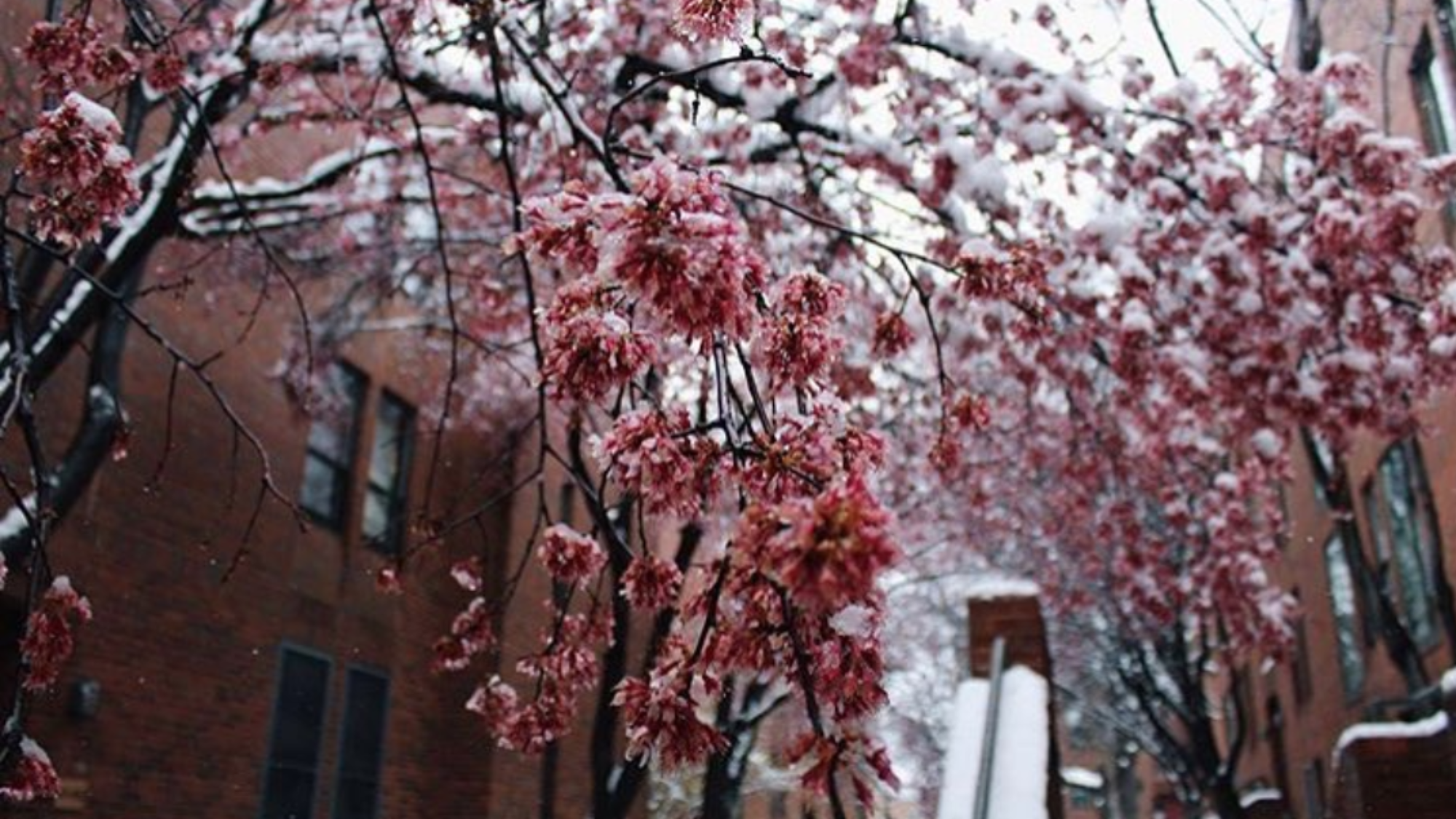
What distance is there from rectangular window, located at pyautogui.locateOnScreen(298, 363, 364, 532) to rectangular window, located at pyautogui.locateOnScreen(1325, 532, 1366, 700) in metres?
11.1

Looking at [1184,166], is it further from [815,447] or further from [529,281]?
[815,447]

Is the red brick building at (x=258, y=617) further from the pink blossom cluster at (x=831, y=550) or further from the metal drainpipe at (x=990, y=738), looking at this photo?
the pink blossom cluster at (x=831, y=550)

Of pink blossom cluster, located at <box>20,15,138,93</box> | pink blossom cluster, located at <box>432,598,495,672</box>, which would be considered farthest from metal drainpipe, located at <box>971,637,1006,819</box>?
pink blossom cluster, located at <box>20,15,138,93</box>

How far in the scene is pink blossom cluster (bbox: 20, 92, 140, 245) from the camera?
3186 mm

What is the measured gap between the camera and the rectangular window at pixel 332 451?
38.0 ft

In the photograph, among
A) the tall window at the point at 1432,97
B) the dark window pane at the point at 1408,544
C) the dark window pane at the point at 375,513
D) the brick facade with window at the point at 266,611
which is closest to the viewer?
the brick facade with window at the point at 266,611

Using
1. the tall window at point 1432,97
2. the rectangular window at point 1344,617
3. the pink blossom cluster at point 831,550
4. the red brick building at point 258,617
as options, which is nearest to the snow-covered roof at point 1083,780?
the rectangular window at point 1344,617

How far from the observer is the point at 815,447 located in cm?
229

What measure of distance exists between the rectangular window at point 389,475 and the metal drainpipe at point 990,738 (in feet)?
28.3

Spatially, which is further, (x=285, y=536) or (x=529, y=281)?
(x=285, y=536)

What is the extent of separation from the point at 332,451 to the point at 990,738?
359 inches

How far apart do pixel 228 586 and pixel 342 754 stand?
92.8 inches

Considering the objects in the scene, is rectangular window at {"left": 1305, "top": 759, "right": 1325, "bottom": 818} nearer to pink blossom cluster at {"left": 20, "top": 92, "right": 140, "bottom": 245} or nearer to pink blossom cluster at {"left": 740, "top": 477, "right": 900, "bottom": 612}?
pink blossom cluster at {"left": 740, "top": 477, "right": 900, "bottom": 612}

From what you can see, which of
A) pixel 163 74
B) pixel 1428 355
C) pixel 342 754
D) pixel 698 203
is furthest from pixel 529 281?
pixel 342 754
